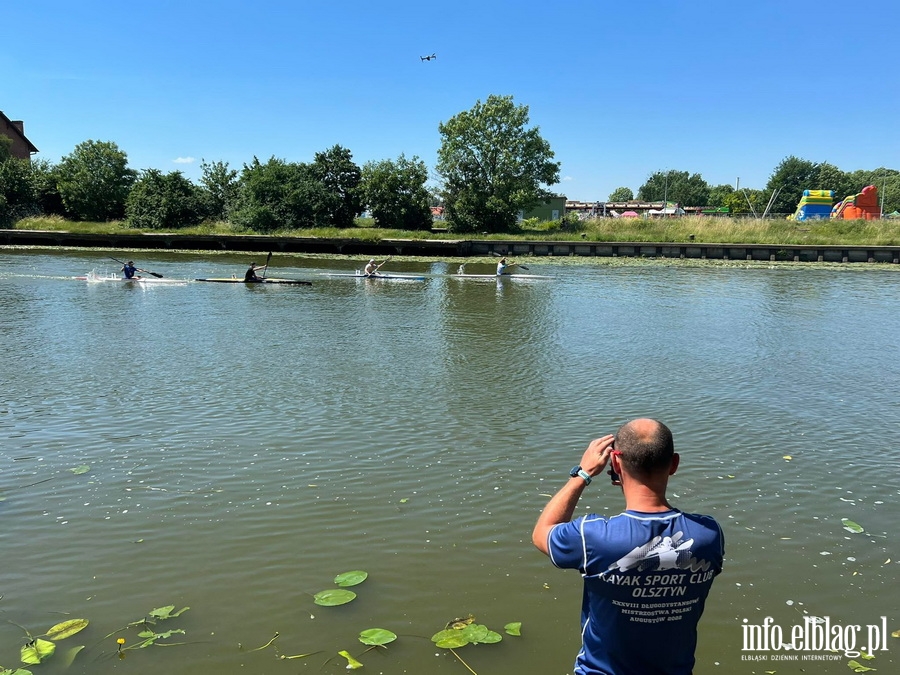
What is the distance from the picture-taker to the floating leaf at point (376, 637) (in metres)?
5.23

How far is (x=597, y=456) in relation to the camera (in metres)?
3.27

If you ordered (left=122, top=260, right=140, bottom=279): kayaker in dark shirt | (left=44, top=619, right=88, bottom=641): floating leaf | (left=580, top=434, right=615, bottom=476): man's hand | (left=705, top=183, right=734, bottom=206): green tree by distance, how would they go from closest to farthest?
(left=580, top=434, right=615, bottom=476): man's hand
(left=44, top=619, right=88, bottom=641): floating leaf
(left=122, top=260, right=140, bottom=279): kayaker in dark shirt
(left=705, top=183, right=734, bottom=206): green tree

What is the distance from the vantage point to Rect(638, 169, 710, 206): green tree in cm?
15488

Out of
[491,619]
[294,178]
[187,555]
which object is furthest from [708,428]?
[294,178]

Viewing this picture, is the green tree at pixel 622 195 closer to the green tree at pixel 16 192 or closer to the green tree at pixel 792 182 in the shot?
the green tree at pixel 792 182

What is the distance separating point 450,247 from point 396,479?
4907cm

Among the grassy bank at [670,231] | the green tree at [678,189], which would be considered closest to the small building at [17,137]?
the grassy bank at [670,231]

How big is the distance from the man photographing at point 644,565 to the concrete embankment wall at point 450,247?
175 feet

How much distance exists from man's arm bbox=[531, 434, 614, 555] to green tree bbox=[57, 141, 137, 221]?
80067 millimetres

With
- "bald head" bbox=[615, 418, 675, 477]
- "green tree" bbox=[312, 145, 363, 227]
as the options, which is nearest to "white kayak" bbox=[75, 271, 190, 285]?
"bald head" bbox=[615, 418, 675, 477]

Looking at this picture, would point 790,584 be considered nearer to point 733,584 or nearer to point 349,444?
point 733,584

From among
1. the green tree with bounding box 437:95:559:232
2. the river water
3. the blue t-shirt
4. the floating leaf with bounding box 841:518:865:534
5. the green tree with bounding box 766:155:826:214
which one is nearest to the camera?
the blue t-shirt

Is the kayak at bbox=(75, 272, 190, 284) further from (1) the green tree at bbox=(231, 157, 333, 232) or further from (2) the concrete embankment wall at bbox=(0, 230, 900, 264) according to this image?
(1) the green tree at bbox=(231, 157, 333, 232)

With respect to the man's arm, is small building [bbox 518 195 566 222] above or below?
above
